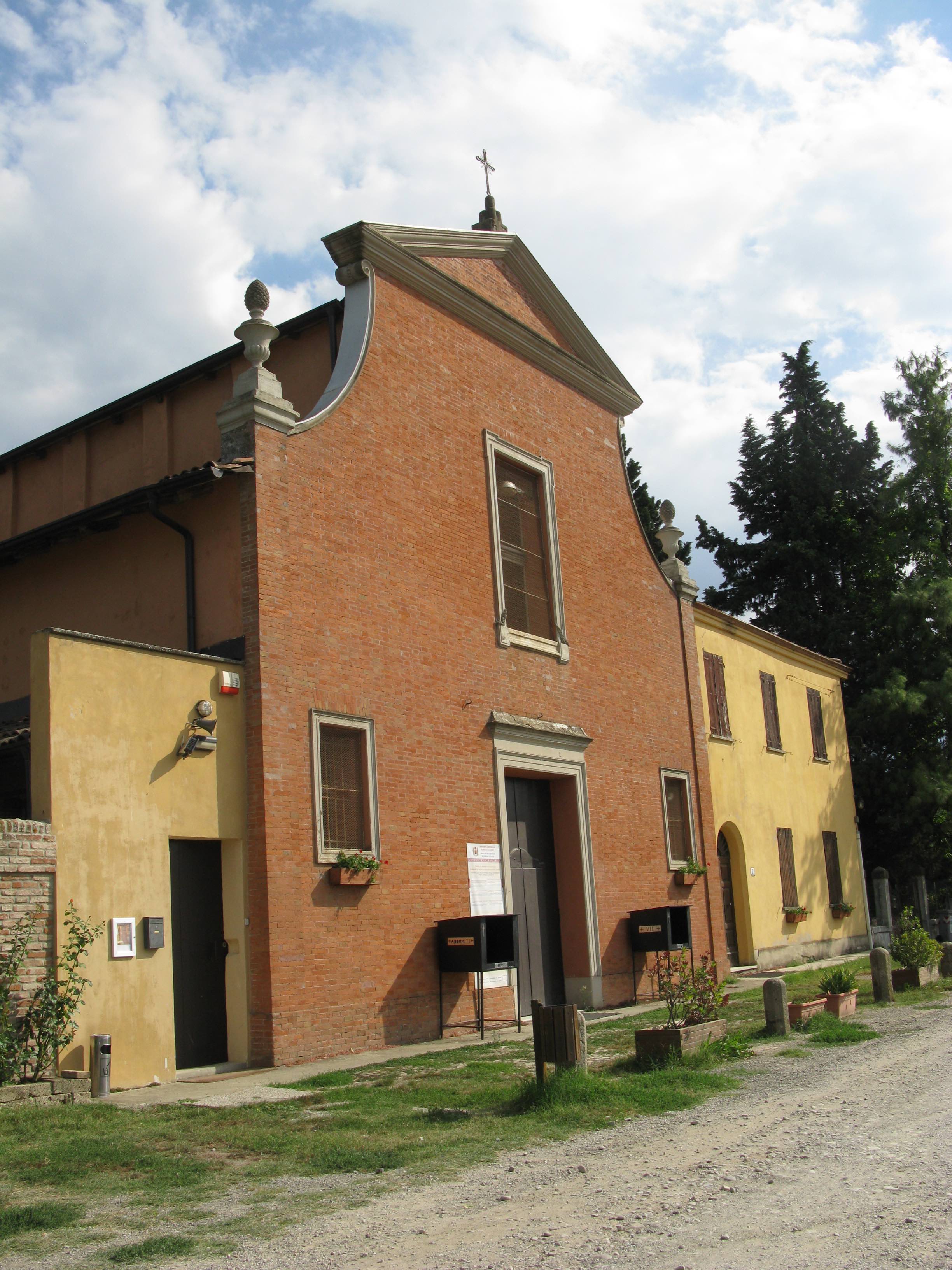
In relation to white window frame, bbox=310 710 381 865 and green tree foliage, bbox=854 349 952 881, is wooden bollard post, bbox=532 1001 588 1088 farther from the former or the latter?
green tree foliage, bbox=854 349 952 881

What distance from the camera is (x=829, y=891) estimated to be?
24484 mm

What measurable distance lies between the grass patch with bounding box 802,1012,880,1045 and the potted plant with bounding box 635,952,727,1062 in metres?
1.05

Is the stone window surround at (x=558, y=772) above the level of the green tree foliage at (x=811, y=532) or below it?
below

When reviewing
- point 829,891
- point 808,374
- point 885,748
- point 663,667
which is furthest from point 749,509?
point 663,667

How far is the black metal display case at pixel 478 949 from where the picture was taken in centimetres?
1240

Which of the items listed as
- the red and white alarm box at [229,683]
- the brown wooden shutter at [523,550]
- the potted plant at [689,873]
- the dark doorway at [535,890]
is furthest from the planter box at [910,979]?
the red and white alarm box at [229,683]

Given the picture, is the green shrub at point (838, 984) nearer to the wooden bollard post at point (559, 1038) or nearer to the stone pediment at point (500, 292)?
the wooden bollard post at point (559, 1038)

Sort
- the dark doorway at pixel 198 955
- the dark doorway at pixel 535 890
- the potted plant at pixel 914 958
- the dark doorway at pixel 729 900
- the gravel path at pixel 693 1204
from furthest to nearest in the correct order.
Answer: the dark doorway at pixel 729 900
the dark doorway at pixel 535 890
the potted plant at pixel 914 958
the dark doorway at pixel 198 955
the gravel path at pixel 693 1204

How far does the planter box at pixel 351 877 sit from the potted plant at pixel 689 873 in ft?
22.7

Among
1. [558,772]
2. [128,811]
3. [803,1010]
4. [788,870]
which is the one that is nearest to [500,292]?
[558,772]

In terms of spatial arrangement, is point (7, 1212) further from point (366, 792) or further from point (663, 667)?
point (663, 667)

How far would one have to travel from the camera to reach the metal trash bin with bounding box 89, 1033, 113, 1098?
8.98 m

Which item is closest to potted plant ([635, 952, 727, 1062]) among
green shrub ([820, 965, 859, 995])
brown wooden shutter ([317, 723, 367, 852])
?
green shrub ([820, 965, 859, 995])

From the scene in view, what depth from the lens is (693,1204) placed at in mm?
5137
